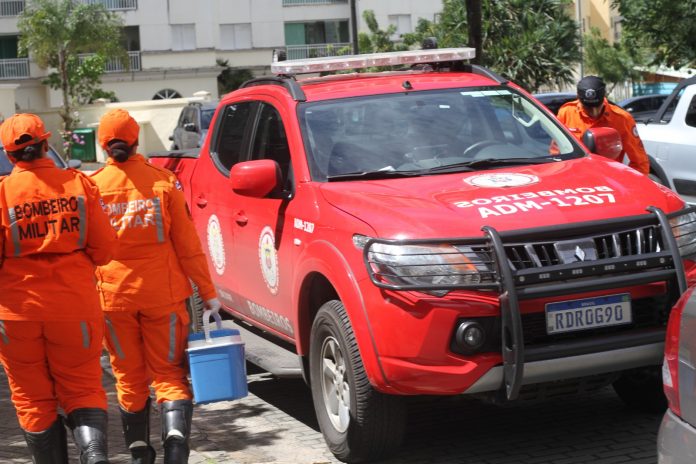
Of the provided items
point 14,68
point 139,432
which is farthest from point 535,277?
point 14,68

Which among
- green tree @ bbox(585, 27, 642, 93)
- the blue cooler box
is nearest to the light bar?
the blue cooler box

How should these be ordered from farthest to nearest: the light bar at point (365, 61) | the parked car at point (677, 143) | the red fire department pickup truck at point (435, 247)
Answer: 1. the parked car at point (677, 143)
2. the light bar at point (365, 61)
3. the red fire department pickup truck at point (435, 247)

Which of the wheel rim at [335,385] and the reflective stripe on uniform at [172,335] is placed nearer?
the reflective stripe on uniform at [172,335]

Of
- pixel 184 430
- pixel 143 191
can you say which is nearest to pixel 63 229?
pixel 143 191

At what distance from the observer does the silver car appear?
3936 mm

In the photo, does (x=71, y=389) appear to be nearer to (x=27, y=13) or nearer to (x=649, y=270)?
(x=649, y=270)

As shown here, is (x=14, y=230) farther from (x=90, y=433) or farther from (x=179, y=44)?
(x=179, y=44)

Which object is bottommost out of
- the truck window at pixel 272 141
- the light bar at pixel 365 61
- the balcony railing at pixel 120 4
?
the truck window at pixel 272 141

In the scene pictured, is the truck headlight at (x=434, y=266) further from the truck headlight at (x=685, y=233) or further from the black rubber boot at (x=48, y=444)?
the black rubber boot at (x=48, y=444)

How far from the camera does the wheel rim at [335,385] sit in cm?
624

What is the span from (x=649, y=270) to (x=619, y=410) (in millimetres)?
1588

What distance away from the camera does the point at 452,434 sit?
6.89m

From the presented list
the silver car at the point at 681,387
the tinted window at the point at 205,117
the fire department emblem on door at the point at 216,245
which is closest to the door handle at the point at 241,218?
the fire department emblem on door at the point at 216,245

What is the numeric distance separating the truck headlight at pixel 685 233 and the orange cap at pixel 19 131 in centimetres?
295
